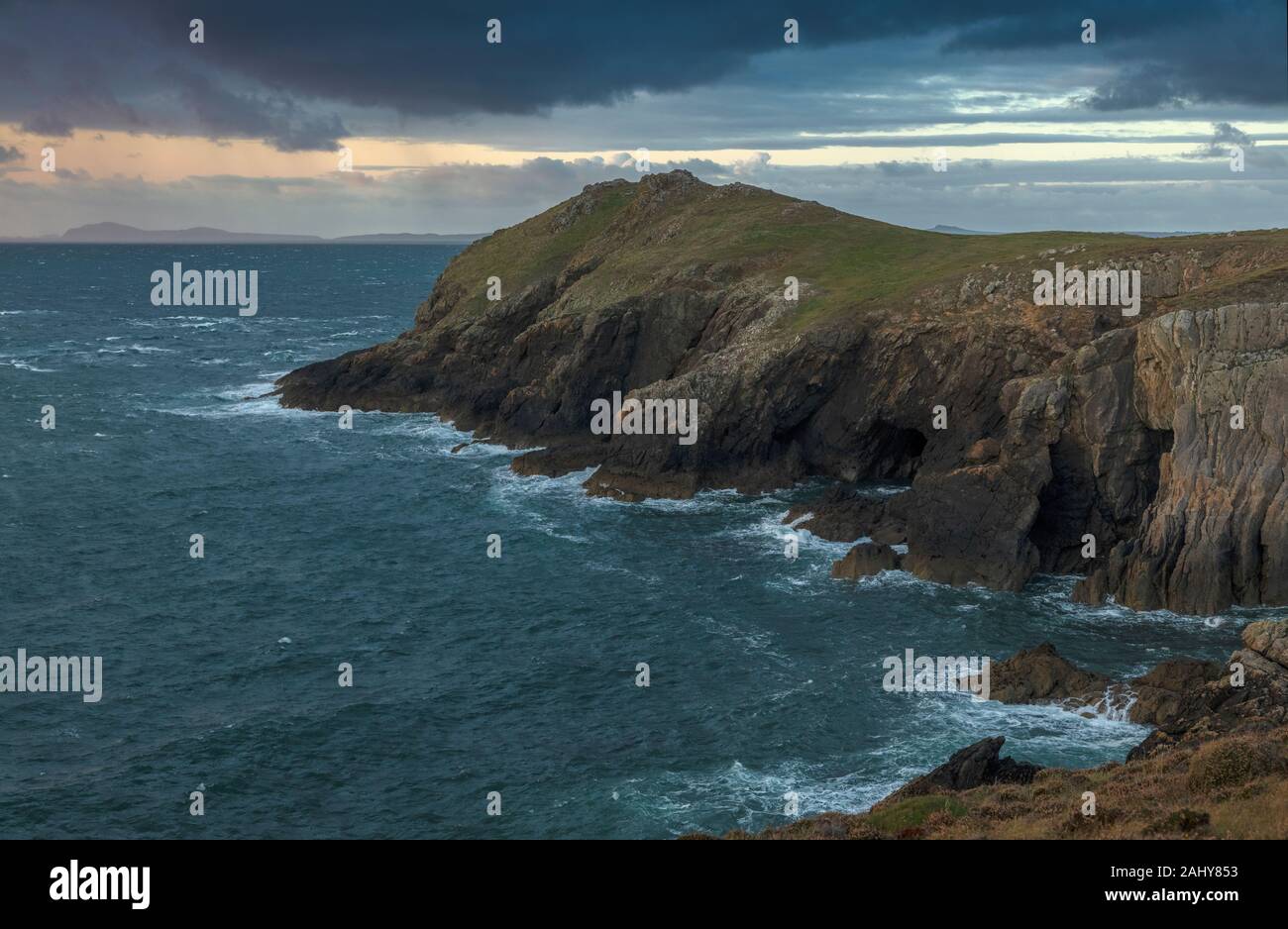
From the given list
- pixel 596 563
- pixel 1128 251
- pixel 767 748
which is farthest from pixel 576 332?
pixel 767 748

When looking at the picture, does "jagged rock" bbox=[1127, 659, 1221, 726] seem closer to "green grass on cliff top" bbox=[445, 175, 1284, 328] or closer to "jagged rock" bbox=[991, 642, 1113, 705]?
"jagged rock" bbox=[991, 642, 1113, 705]

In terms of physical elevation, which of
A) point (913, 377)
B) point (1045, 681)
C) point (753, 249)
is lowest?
point (1045, 681)

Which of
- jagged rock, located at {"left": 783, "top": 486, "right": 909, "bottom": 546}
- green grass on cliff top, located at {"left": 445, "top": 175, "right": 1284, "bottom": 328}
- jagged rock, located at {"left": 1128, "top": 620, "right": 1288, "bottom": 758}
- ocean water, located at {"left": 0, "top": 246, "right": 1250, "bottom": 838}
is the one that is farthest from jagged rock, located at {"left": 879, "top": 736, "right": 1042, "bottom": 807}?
green grass on cliff top, located at {"left": 445, "top": 175, "right": 1284, "bottom": 328}

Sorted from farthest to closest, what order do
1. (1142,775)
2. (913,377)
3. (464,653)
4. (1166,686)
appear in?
(913,377) → (464,653) → (1166,686) → (1142,775)

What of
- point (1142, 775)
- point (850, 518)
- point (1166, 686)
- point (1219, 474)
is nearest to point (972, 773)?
point (1142, 775)

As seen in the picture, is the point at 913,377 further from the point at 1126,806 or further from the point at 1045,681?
the point at 1126,806

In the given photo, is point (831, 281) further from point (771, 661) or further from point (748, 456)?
point (771, 661)

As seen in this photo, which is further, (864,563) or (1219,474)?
(864,563)
